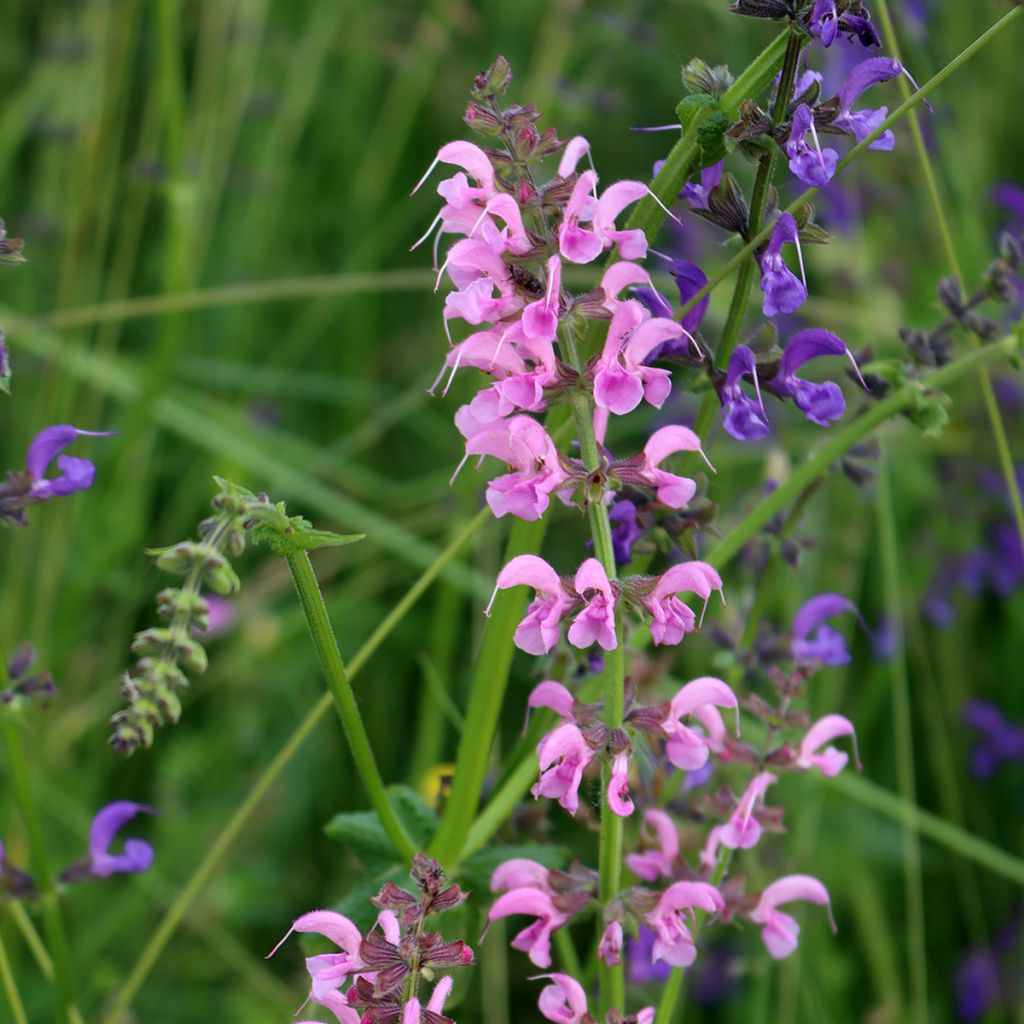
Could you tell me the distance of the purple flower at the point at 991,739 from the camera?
2359 millimetres

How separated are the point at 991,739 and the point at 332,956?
182 cm

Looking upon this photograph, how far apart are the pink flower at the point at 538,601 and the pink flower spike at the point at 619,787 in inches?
3.5

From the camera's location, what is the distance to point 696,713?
1115mm

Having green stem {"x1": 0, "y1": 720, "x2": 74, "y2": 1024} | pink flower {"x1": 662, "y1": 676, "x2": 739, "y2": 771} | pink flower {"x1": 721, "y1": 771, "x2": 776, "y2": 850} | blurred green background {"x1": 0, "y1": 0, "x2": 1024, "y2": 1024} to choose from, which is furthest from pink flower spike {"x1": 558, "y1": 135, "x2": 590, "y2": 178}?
blurred green background {"x1": 0, "y1": 0, "x2": 1024, "y2": 1024}

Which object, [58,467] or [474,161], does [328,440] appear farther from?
[474,161]

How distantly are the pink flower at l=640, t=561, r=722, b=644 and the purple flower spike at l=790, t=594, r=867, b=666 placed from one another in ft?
1.25

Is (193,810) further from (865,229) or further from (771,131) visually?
(865,229)

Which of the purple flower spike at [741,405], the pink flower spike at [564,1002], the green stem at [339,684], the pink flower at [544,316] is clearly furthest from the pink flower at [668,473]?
the pink flower spike at [564,1002]

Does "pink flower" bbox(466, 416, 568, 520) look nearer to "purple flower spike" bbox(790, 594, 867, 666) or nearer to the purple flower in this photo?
"purple flower spike" bbox(790, 594, 867, 666)

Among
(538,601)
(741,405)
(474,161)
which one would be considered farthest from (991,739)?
(474,161)

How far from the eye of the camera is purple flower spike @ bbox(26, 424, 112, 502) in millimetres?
1119

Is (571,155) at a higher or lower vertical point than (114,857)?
higher

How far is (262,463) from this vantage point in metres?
2.17

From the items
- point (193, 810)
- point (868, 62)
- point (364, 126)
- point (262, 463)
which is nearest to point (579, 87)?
point (364, 126)
